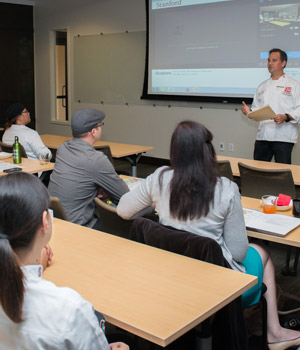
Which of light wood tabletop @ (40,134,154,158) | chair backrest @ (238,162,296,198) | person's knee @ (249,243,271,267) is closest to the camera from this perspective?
person's knee @ (249,243,271,267)

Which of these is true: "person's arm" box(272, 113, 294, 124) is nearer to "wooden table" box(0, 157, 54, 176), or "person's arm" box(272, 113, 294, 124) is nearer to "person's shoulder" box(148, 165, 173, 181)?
"wooden table" box(0, 157, 54, 176)

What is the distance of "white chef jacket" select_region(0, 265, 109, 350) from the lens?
117cm

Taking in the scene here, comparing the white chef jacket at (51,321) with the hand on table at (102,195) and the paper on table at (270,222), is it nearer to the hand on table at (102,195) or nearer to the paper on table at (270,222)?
the paper on table at (270,222)

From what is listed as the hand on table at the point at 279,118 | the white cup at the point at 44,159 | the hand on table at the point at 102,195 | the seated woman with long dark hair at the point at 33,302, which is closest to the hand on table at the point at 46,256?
the seated woman with long dark hair at the point at 33,302

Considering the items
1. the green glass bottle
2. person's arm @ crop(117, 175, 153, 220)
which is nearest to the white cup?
the green glass bottle

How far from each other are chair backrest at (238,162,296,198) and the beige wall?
3038mm

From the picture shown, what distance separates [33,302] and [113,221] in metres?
1.41

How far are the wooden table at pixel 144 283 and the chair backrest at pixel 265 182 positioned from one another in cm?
178

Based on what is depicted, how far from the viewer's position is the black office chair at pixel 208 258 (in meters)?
1.82

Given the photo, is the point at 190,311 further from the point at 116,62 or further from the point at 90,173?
the point at 116,62

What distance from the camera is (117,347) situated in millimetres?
1527

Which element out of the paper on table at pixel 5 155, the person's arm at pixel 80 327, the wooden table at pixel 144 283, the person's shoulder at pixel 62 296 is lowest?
the paper on table at pixel 5 155

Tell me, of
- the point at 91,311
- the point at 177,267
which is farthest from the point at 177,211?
the point at 91,311

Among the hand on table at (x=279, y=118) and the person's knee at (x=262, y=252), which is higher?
the hand on table at (x=279, y=118)
